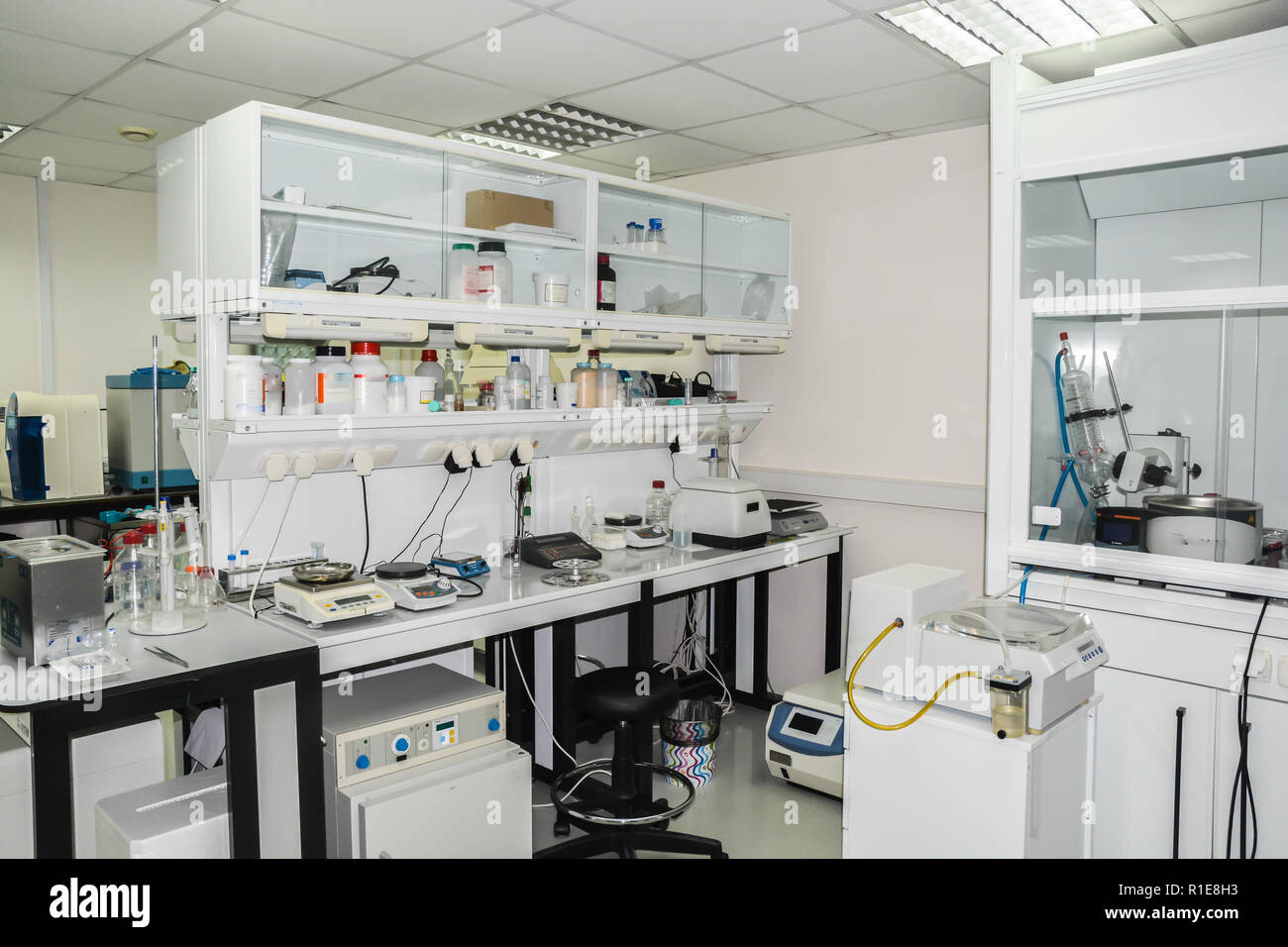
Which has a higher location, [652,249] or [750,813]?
[652,249]

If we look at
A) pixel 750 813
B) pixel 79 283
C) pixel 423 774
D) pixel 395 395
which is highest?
pixel 79 283

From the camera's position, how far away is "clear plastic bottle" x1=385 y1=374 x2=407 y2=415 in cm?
275

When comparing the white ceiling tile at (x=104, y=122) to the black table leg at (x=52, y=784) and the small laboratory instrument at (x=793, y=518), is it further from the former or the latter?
the small laboratory instrument at (x=793, y=518)

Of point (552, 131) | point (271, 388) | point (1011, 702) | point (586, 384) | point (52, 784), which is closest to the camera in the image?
point (52, 784)

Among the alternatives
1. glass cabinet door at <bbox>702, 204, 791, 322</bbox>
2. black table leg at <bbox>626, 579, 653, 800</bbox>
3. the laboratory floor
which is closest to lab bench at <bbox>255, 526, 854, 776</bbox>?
black table leg at <bbox>626, 579, 653, 800</bbox>

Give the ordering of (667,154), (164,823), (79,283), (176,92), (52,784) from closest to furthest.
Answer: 1. (52,784)
2. (164,823)
3. (176,92)
4. (667,154)
5. (79,283)

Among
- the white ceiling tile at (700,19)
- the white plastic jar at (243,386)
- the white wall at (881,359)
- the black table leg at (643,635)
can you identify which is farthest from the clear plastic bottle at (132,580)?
the white wall at (881,359)

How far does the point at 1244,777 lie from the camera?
236cm

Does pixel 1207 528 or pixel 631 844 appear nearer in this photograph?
pixel 1207 528

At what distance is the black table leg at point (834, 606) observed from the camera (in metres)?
3.92

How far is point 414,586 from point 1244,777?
2294mm

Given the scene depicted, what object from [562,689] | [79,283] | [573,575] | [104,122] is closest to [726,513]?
[573,575]

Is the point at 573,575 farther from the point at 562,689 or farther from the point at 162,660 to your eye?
the point at 162,660

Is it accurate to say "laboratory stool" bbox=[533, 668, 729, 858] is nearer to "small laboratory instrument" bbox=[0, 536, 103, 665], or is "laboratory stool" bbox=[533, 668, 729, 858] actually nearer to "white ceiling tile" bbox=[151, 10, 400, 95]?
"small laboratory instrument" bbox=[0, 536, 103, 665]
